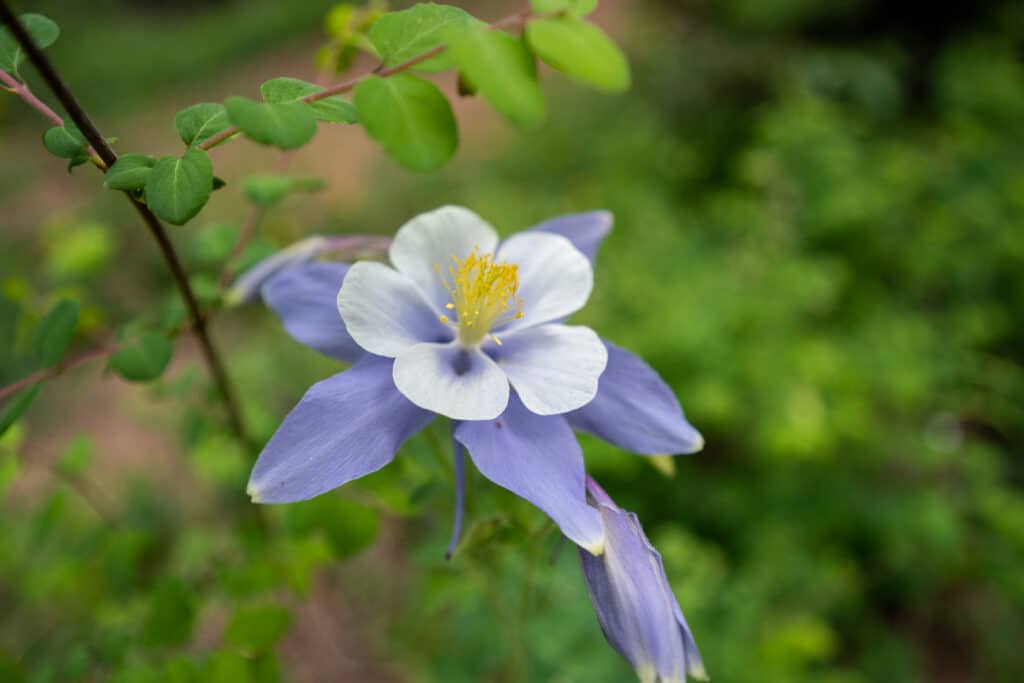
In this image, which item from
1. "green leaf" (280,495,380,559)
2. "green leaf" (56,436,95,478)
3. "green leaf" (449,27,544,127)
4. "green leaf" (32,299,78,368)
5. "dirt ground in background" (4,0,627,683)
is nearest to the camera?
"green leaf" (449,27,544,127)

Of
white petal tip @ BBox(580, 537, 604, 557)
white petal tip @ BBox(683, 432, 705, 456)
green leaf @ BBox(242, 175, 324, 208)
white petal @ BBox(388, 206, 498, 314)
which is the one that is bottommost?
white petal tip @ BBox(683, 432, 705, 456)

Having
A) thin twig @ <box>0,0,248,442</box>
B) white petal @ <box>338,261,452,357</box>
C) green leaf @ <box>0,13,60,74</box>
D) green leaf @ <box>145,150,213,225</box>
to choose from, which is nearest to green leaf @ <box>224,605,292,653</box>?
thin twig @ <box>0,0,248,442</box>

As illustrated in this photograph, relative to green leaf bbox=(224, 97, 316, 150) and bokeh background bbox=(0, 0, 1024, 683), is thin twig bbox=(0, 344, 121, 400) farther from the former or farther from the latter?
green leaf bbox=(224, 97, 316, 150)

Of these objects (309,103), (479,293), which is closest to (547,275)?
(479,293)

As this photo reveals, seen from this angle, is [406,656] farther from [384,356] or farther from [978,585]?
[978,585]

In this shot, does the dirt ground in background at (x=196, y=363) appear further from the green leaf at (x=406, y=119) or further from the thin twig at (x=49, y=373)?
the green leaf at (x=406, y=119)

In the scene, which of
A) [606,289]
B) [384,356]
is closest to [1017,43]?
[606,289]
